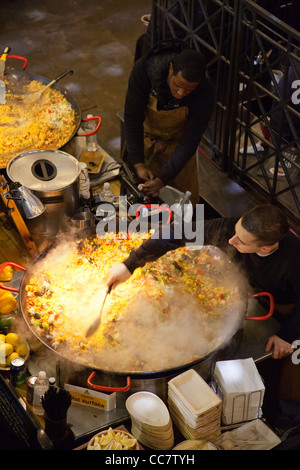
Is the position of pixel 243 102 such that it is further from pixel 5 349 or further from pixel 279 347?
pixel 5 349

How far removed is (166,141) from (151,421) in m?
2.57

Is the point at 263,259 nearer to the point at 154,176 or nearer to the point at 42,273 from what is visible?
the point at 42,273

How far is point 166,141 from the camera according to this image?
479 centimetres

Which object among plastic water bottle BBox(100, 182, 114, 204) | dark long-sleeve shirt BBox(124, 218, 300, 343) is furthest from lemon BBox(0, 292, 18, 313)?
plastic water bottle BBox(100, 182, 114, 204)

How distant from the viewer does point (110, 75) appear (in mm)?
7336

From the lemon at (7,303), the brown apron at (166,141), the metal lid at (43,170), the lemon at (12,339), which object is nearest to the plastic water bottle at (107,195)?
the metal lid at (43,170)

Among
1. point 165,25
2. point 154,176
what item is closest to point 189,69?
point 154,176

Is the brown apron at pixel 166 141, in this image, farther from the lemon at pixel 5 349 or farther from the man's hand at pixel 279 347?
the lemon at pixel 5 349

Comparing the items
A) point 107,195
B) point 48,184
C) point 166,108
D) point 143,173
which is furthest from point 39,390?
point 166,108

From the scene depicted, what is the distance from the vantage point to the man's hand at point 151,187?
4.32 metres

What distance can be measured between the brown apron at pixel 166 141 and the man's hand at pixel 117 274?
5.35 ft

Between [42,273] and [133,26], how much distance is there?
18.7ft

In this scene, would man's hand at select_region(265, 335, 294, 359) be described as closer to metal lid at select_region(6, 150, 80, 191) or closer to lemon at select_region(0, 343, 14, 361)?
lemon at select_region(0, 343, 14, 361)

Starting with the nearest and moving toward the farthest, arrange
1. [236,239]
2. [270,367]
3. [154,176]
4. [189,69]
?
1. [236,239]
2. [270,367]
3. [189,69]
4. [154,176]
